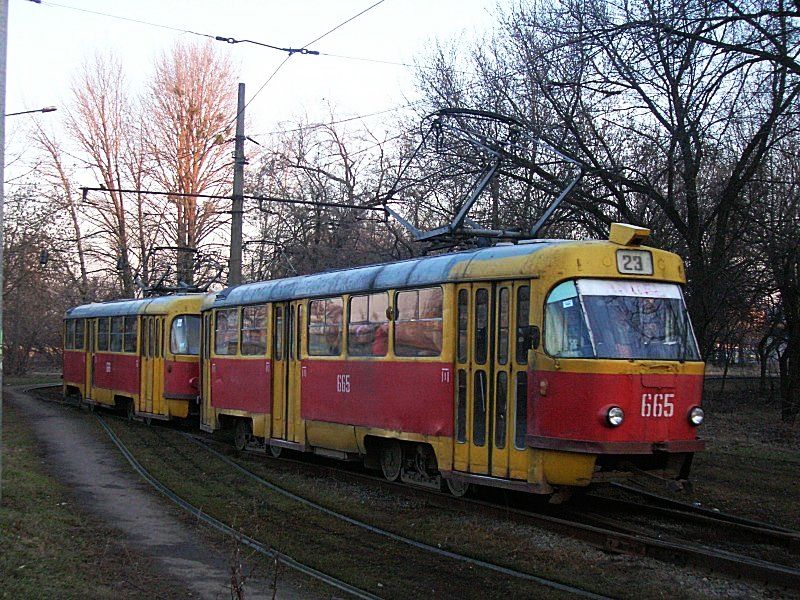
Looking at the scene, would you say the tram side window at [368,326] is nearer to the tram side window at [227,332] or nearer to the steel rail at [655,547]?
the steel rail at [655,547]

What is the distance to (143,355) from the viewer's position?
2236 centimetres

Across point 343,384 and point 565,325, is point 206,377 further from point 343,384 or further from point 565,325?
point 565,325

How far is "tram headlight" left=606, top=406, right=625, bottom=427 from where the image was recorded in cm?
910

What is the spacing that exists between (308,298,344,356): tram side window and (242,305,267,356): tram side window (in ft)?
5.67

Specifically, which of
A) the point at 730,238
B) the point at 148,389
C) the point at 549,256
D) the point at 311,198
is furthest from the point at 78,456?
the point at 311,198

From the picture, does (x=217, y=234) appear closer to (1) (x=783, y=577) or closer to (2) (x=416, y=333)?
(2) (x=416, y=333)

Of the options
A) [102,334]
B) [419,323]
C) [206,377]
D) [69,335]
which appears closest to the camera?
[419,323]

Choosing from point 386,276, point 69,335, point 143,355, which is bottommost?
point 143,355

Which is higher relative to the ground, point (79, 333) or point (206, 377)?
point (79, 333)

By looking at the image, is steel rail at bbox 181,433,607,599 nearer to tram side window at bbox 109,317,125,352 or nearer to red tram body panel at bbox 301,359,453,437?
red tram body panel at bbox 301,359,453,437

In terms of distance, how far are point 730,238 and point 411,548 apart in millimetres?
15495

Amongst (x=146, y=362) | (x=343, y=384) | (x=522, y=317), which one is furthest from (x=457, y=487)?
(x=146, y=362)

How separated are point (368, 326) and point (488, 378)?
281cm

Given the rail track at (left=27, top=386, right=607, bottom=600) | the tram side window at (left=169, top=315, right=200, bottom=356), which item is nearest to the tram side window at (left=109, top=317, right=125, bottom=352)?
the tram side window at (left=169, top=315, right=200, bottom=356)
